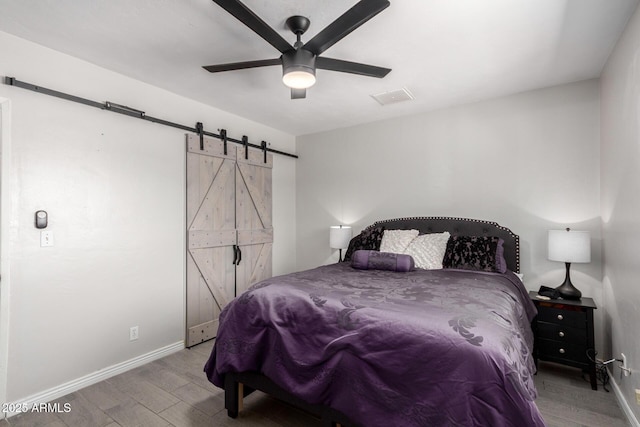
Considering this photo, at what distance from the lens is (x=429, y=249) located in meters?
3.17

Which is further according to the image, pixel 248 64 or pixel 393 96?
pixel 393 96

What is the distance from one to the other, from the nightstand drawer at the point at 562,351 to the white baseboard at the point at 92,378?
3.36m

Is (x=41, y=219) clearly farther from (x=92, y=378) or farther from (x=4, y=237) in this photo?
(x=92, y=378)

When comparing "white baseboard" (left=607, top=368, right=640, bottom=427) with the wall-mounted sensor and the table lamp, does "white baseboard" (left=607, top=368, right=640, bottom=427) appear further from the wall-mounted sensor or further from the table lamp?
the wall-mounted sensor

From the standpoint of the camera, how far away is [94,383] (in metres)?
2.57

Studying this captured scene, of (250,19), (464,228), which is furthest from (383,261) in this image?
(250,19)

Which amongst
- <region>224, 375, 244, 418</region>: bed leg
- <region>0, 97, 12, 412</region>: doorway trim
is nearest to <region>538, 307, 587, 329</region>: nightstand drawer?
<region>224, 375, 244, 418</region>: bed leg

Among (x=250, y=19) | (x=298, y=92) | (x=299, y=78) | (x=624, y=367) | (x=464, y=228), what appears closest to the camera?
(x=250, y=19)

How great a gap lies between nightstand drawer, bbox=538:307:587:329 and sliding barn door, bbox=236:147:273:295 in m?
3.09

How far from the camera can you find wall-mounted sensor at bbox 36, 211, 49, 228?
2.31m

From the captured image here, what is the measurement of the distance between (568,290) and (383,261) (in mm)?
1559

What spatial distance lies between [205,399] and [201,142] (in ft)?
8.09

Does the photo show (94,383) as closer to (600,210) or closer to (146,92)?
(146,92)

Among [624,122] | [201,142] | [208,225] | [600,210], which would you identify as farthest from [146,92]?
[600,210]
